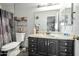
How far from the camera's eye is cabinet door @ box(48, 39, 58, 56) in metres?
2.00

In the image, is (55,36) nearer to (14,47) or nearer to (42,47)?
(42,47)

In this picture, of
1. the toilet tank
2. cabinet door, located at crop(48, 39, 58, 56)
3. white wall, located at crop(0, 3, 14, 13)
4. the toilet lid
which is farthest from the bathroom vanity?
white wall, located at crop(0, 3, 14, 13)

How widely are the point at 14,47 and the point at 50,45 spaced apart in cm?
51

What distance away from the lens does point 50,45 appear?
79.1 inches

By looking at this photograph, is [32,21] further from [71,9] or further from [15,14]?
[71,9]

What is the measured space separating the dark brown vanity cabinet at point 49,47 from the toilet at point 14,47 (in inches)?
5.2

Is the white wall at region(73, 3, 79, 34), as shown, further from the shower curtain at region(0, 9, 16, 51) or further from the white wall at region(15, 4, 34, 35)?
the shower curtain at region(0, 9, 16, 51)

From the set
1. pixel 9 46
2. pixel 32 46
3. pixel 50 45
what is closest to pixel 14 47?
pixel 9 46

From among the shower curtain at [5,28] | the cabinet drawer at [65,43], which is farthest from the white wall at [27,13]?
the cabinet drawer at [65,43]

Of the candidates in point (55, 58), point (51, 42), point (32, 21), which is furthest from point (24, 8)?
point (55, 58)

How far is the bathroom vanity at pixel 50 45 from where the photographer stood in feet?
6.45

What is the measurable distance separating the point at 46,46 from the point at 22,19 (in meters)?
0.51

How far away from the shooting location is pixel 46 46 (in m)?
2.02

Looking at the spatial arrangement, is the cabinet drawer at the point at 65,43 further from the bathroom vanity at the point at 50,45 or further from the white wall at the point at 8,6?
the white wall at the point at 8,6
